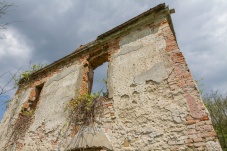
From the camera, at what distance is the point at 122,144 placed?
10.9ft

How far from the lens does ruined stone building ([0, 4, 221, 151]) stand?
3.03 metres

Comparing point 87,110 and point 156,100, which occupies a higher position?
point 87,110

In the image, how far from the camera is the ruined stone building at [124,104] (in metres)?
3.03

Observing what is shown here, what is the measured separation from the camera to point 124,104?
381 cm

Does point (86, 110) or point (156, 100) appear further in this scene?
point (86, 110)

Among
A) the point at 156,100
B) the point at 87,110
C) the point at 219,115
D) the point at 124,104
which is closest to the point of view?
the point at 156,100

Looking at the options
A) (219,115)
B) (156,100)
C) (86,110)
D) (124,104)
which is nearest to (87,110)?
(86,110)

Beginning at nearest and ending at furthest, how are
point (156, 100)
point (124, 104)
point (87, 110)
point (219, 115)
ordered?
1. point (156, 100)
2. point (124, 104)
3. point (87, 110)
4. point (219, 115)

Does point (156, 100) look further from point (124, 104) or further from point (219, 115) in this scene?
point (219, 115)

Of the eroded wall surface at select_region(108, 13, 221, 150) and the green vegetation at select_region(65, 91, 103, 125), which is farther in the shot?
the green vegetation at select_region(65, 91, 103, 125)

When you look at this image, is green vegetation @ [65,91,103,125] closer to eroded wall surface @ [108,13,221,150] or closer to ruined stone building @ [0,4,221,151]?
ruined stone building @ [0,4,221,151]

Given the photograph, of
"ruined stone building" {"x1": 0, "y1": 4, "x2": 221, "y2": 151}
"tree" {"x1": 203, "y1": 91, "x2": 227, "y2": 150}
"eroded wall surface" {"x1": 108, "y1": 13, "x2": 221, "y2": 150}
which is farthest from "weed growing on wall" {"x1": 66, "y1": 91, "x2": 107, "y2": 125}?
"tree" {"x1": 203, "y1": 91, "x2": 227, "y2": 150}

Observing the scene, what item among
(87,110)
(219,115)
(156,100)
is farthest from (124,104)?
(219,115)

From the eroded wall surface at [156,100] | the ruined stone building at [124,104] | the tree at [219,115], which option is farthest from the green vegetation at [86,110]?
the tree at [219,115]
